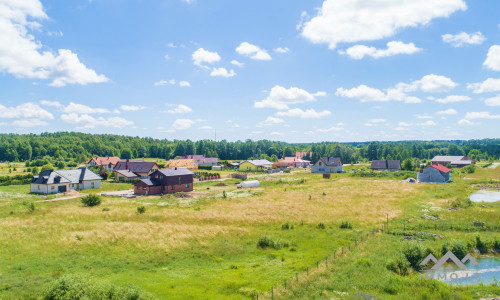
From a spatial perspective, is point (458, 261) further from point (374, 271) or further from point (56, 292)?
point (56, 292)

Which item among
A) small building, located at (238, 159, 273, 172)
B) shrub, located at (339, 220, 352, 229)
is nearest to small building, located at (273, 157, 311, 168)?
small building, located at (238, 159, 273, 172)

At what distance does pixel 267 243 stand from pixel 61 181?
50532mm

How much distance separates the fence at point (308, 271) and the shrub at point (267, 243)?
14.7ft

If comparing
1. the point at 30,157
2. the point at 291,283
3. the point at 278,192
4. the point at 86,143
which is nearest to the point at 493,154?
the point at 278,192

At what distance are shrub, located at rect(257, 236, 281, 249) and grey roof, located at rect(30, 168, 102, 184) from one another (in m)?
49.4

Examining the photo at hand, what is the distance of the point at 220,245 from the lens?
1009 inches

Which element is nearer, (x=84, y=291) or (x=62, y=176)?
(x=84, y=291)

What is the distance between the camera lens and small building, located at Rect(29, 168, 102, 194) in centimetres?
5634

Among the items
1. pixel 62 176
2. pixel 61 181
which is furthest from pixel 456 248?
pixel 62 176

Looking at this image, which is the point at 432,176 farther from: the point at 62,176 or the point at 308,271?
the point at 62,176

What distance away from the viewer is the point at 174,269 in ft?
68.3

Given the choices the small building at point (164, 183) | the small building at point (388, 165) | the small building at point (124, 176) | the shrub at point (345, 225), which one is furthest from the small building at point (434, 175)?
the small building at point (124, 176)

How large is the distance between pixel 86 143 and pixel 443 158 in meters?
200

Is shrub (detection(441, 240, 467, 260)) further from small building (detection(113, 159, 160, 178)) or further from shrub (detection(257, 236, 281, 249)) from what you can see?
small building (detection(113, 159, 160, 178))
